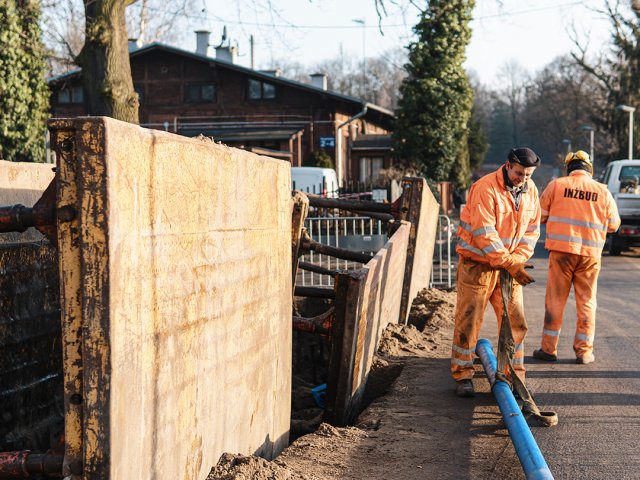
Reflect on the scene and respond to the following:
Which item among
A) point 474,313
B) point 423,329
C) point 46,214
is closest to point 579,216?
point 474,313

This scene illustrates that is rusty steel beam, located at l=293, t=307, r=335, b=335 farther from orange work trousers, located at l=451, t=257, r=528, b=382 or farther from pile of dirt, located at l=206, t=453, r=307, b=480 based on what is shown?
pile of dirt, located at l=206, t=453, r=307, b=480

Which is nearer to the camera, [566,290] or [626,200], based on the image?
[566,290]

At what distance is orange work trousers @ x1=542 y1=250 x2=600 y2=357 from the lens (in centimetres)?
860

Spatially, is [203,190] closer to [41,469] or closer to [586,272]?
[41,469]

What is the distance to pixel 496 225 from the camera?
7152mm

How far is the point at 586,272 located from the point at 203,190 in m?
5.60

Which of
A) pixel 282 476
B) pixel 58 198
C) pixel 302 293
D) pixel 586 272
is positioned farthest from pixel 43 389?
pixel 586 272

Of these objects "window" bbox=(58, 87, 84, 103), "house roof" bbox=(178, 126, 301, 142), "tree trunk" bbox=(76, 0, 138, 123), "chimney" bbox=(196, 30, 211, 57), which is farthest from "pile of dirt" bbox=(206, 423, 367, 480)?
"chimney" bbox=(196, 30, 211, 57)

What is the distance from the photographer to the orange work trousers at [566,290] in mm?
8602

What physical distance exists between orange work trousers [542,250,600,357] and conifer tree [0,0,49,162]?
17467mm

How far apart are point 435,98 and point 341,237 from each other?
24.4 m

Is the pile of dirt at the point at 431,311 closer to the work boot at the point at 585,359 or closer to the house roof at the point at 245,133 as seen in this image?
the work boot at the point at 585,359

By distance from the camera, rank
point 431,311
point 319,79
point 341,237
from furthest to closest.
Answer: point 319,79
point 341,237
point 431,311

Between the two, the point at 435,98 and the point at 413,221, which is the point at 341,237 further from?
the point at 435,98
